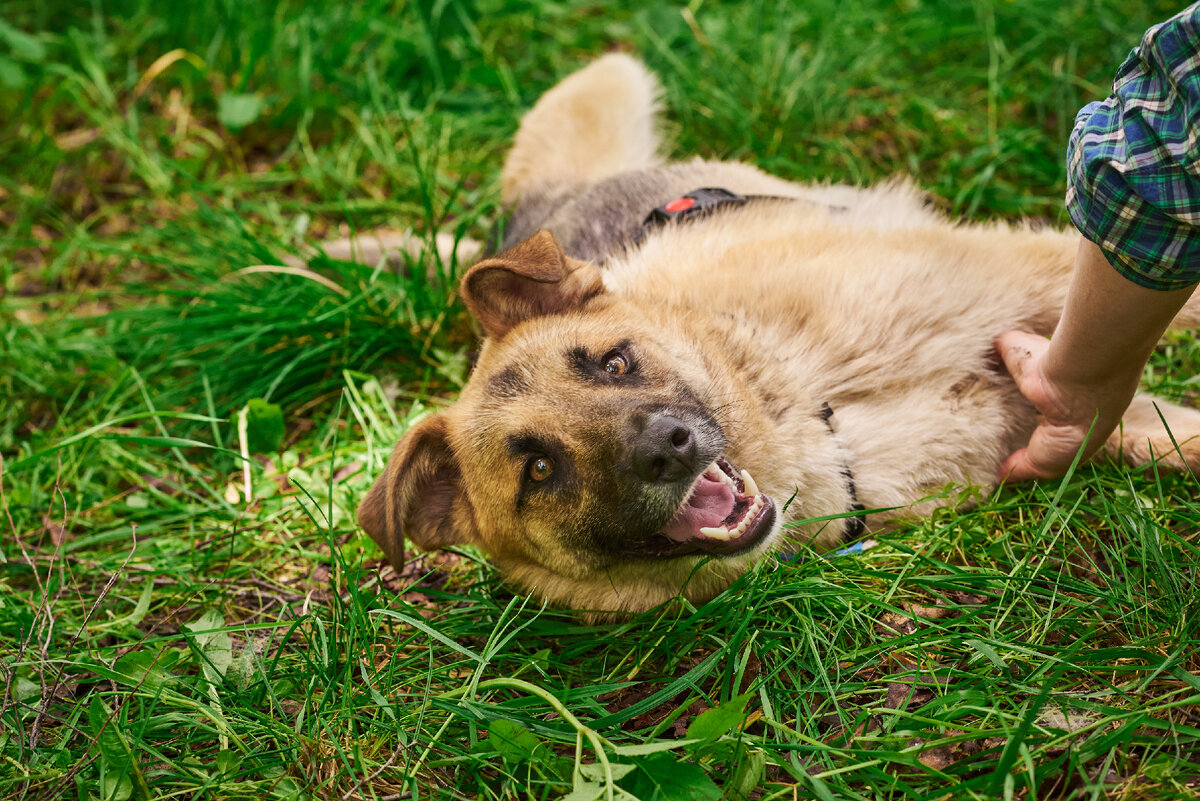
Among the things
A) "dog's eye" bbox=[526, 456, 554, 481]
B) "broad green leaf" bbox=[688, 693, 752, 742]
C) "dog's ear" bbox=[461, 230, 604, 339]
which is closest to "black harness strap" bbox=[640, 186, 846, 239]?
"dog's ear" bbox=[461, 230, 604, 339]

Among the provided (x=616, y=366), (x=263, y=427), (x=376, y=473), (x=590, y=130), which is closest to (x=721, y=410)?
(x=616, y=366)

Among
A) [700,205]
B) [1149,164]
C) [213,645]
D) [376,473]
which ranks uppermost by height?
[1149,164]

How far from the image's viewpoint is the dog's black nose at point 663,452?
2.92 metres

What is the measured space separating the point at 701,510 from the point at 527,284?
1162mm

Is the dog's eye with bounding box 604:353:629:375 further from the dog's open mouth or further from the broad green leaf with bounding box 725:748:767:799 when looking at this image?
the broad green leaf with bounding box 725:748:767:799

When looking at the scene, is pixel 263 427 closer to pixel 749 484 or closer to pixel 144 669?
pixel 144 669

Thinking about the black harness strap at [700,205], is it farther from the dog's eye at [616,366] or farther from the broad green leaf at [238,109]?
the broad green leaf at [238,109]

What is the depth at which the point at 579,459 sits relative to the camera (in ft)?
10.1

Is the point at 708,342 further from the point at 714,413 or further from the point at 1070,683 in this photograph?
the point at 1070,683

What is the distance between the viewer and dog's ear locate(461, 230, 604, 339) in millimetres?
3320

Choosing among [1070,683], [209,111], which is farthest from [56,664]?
[209,111]

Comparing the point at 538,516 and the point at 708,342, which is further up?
the point at 708,342

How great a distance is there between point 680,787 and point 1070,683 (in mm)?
1226

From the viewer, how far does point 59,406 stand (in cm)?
495
